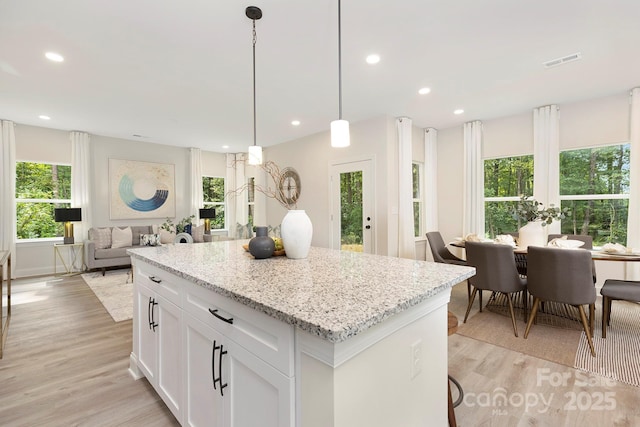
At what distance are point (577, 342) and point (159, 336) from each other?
11.4 feet

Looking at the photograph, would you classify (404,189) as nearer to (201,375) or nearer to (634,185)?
(634,185)

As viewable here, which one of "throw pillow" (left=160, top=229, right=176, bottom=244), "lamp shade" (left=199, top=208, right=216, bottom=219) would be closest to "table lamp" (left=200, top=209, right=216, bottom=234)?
"lamp shade" (left=199, top=208, right=216, bottom=219)

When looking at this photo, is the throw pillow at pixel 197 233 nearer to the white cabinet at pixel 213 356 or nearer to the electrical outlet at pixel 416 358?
the white cabinet at pixel 213 356

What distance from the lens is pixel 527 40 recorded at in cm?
266

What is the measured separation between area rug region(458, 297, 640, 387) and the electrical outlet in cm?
201

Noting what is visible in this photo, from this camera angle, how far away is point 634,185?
3.84m

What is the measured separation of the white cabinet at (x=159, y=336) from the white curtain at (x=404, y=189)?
379 cm

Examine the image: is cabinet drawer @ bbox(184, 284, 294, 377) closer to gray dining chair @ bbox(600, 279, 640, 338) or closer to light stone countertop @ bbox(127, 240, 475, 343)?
light stone countertop @ bbox(127, 240, 475, 343)

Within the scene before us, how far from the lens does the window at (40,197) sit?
17.9 ft

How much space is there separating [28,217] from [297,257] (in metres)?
6.54

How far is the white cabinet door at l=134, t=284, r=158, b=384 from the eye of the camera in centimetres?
186

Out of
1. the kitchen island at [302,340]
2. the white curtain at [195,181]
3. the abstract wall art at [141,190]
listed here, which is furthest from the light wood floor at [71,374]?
the white curtain at [195,181]

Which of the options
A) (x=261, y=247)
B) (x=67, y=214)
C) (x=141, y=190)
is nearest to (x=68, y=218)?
(x=67, y=214)

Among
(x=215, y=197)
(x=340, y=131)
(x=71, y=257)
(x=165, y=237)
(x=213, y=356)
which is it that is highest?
(x=340, y=131)
